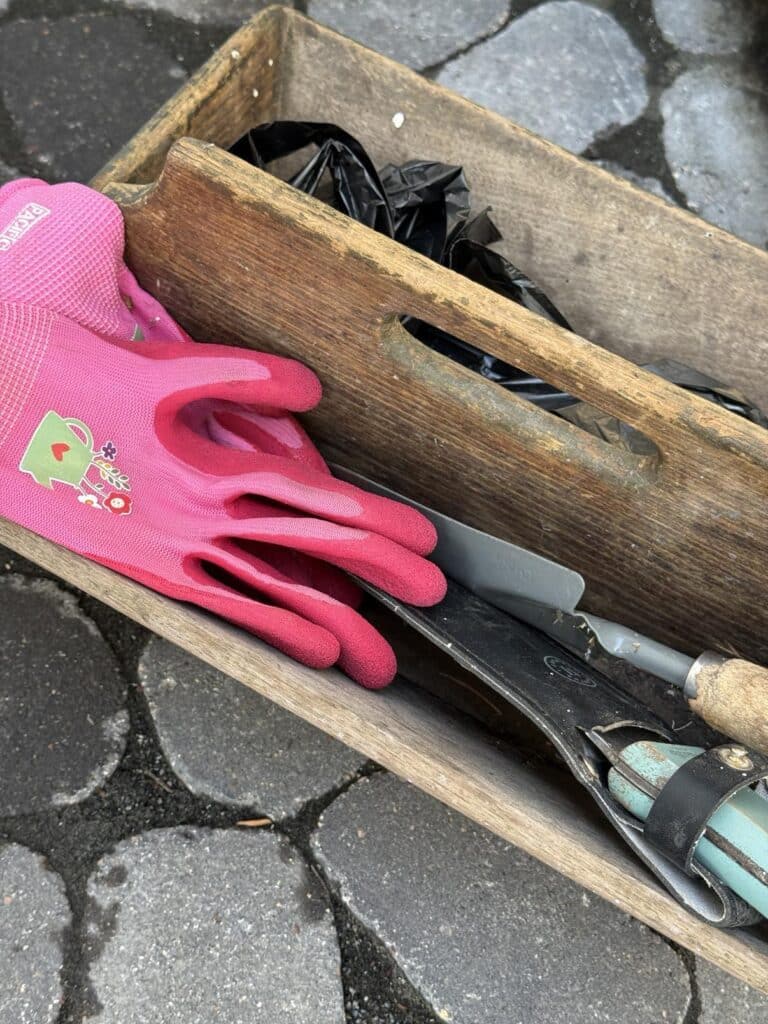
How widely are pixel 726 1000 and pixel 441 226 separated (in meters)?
0.90

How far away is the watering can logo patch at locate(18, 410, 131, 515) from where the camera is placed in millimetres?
892

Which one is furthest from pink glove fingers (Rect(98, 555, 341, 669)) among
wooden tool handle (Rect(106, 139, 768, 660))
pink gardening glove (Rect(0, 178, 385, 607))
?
wooden tool handle (Rect(106, 139, 768, 660))

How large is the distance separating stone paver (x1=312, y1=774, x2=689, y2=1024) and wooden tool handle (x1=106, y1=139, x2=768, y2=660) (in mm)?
304

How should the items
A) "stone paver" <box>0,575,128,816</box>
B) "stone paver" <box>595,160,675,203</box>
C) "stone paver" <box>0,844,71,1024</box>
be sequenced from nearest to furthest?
"stone paver" <box>0,844,71,1024</box>
"stone paver" <box>0,575,128,816</box>
"stone paver" <box>595,160,675,203</box>

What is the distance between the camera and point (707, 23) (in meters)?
1.83

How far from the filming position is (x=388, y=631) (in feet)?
3.64

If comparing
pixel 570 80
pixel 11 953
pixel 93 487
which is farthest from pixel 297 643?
pixel 570 80

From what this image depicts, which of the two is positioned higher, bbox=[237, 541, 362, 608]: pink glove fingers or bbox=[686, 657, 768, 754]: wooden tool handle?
bbox=[686, 657, 768, 754]: wooden tool handle

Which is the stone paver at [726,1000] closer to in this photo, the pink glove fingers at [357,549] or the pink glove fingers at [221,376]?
the pink glove fingers at [357,549]

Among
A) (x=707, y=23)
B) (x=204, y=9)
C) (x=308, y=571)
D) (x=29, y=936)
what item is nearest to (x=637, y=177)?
(x=707, y=23)

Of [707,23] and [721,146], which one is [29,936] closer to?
[721,146]

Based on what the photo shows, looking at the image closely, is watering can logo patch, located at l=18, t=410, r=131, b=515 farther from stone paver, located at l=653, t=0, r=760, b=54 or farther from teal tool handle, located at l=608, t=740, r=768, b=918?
stone paver, located at l=653, t=0, r=760, b=54

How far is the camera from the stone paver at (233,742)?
3.63ft

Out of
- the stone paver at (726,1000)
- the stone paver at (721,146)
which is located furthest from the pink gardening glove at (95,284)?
the stone paver at (721,146)
